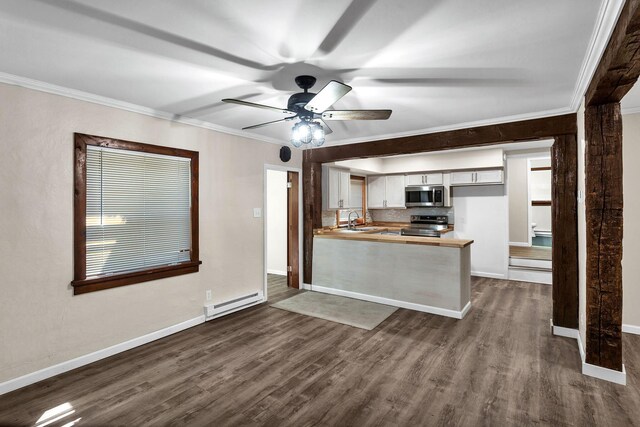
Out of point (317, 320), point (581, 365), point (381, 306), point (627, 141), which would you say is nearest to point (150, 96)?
point (317, 320)

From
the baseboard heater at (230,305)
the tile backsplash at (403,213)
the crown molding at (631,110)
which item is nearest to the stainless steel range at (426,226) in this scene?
the tile backsplash at (403,213)

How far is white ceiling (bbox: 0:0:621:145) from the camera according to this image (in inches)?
67.7

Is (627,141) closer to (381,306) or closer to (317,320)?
(381,306)

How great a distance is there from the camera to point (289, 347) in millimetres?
3256

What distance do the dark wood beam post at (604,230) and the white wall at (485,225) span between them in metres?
3.57

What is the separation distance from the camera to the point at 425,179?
6.58 m

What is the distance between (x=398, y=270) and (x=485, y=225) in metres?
2.74

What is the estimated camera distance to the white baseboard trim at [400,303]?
159 inches

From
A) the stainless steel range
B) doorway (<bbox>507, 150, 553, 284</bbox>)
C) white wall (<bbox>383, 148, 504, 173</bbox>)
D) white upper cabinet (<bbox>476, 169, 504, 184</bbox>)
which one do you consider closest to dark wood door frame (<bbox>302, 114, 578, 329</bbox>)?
doorway (<bbox>507, 150, 553, 284</bbox>)

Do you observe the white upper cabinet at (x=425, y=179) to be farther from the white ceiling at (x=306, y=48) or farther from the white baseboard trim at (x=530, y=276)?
the white ceiling at (x=306, y=48)

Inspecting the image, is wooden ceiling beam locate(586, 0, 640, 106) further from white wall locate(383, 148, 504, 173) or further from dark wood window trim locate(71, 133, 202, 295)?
dark wood window trim locate(71, 133, 202, 295)

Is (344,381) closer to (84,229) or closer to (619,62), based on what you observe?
(84,229)

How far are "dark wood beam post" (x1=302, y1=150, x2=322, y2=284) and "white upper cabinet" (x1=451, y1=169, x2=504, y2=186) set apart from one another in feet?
8.96

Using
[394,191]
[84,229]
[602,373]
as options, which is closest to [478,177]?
[394,191]
